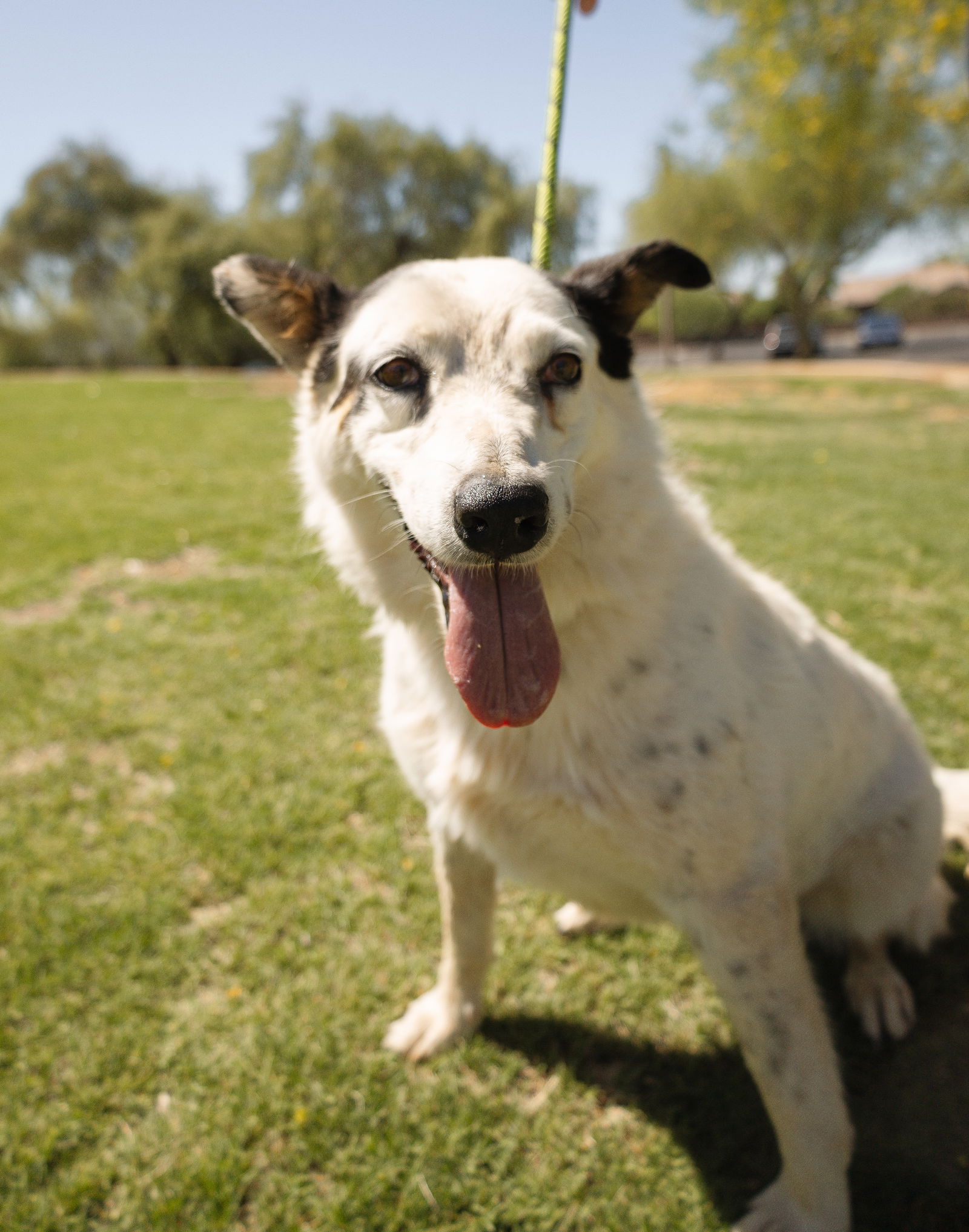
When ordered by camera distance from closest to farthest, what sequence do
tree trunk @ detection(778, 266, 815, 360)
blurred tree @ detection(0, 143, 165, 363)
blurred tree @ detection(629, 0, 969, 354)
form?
blurred tree @ detection(629, 0, 969, 354)
tree trunk @ detection(778, 266, 815, 360)
blurred tree @ detection(0, 143, 165, 363)

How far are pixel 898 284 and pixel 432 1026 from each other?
70.0 m

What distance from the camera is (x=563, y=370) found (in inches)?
80.0

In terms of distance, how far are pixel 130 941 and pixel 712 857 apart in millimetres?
2208

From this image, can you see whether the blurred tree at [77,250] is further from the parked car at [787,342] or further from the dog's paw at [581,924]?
the dog's paw at [581,924]

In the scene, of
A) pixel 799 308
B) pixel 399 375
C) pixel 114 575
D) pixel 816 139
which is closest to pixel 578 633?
pixel 399 375

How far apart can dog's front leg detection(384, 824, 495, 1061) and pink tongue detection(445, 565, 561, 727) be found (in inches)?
34.3

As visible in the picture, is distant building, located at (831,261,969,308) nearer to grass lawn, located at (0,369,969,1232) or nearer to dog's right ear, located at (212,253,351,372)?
grass lawn, located at (0,369,969,1232)

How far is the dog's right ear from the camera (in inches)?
88.5

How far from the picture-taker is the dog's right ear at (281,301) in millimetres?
2248

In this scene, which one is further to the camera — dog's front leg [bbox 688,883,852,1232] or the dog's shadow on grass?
the dog's shadow on grass

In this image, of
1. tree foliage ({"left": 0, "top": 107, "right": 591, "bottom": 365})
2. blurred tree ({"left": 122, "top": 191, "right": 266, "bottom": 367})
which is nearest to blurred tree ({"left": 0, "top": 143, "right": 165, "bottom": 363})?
tree foliage ({"left": 0, "top": 107, "right": 591, "bottom": 365})

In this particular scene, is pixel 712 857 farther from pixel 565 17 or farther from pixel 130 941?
pixel 565 17

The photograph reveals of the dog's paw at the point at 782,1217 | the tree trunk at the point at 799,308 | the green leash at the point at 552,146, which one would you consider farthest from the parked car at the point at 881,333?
the dog's paw at the point at 782,1217

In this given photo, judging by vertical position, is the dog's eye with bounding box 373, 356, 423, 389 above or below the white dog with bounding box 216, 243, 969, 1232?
above
